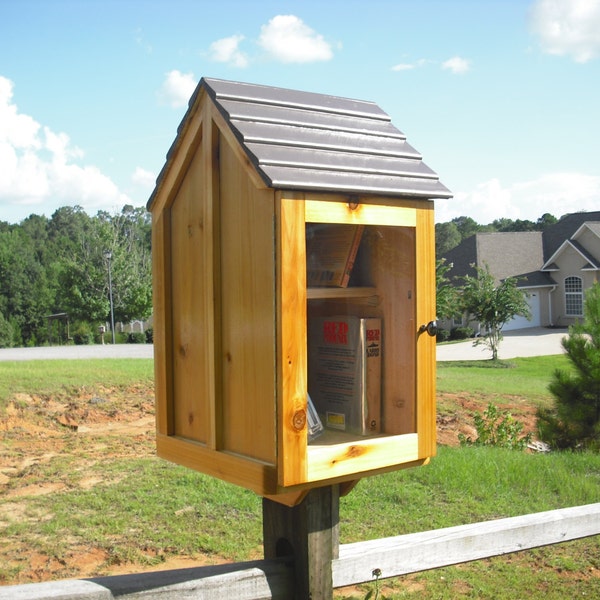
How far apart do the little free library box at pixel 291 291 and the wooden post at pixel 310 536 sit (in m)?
0.09

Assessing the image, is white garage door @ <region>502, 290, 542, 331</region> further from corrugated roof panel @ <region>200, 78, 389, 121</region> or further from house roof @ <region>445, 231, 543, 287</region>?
corrugated roof panel @ <region>200, 78, 389, 121</region>

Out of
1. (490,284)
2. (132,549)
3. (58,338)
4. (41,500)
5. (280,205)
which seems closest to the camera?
(280,205)

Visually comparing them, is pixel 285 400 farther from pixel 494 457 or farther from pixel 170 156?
pixel 494 457

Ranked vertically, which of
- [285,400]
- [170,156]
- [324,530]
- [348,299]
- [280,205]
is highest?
[170,156]

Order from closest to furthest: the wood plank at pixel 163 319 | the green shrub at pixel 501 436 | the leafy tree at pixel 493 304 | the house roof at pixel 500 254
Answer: the wood plank at pixel 163 319, the green shrub at pixel 501 436, the leafy tree at pixel 493 304, the house roof at pixel 500 254

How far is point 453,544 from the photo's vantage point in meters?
2.99

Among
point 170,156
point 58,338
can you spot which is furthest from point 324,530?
point 58,338

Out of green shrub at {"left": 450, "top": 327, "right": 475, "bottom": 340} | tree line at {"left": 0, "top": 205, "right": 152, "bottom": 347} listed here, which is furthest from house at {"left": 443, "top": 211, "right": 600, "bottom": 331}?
tree line at {"left": 0, "top": 205, "right": 152, "bottom": 347}

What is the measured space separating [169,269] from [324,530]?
3.13 feet

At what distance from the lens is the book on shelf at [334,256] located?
7.18ft

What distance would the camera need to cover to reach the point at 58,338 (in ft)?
134

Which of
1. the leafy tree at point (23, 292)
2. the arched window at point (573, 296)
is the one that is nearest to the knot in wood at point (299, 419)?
the arched window at point (573, 296)

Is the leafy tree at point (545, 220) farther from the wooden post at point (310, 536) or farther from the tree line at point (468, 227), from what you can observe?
the wooden post at point (310, 536)

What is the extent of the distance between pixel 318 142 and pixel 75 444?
7108 millimetres
